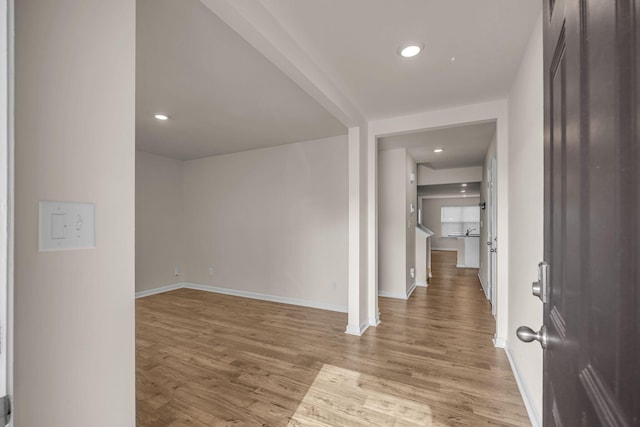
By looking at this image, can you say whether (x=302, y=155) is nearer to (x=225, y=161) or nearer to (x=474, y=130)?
(x=225, y=161)

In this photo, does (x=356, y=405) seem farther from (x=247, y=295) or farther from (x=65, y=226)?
(x=247, y=295)

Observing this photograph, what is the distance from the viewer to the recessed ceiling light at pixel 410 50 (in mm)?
1930

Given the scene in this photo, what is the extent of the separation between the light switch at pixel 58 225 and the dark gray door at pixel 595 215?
3.49ft

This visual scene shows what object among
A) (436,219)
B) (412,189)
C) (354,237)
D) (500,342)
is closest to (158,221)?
(354,237)

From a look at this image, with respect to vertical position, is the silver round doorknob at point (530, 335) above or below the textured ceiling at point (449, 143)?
below

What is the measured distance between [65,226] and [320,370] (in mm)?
2191

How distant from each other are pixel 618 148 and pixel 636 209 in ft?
0.28

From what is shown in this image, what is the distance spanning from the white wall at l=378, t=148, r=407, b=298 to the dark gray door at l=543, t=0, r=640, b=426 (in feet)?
13.1

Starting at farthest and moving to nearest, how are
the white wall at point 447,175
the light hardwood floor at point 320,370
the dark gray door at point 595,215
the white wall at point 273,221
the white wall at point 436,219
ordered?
the white wall at point 436,219 < the white wall at point 447,175 < the white wall at point 273,221 < the light hardwood floor at point 320,370 < the dark gray door at point 595,215

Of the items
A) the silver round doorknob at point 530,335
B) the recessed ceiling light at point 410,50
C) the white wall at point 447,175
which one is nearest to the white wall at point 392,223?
the white wall at point 447,175

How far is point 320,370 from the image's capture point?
2.39m

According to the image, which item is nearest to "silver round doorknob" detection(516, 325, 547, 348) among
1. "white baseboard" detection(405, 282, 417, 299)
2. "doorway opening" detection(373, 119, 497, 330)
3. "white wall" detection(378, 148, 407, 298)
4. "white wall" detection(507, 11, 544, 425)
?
"white wall" detection(507, 11, 544, 425)

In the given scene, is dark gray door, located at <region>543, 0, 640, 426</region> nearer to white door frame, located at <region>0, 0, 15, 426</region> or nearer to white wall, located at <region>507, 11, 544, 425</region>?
white door frame, located at <region>0, 0, 15, 426</region>

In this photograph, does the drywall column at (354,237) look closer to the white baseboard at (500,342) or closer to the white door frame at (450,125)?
the white door frame at (450,125)
